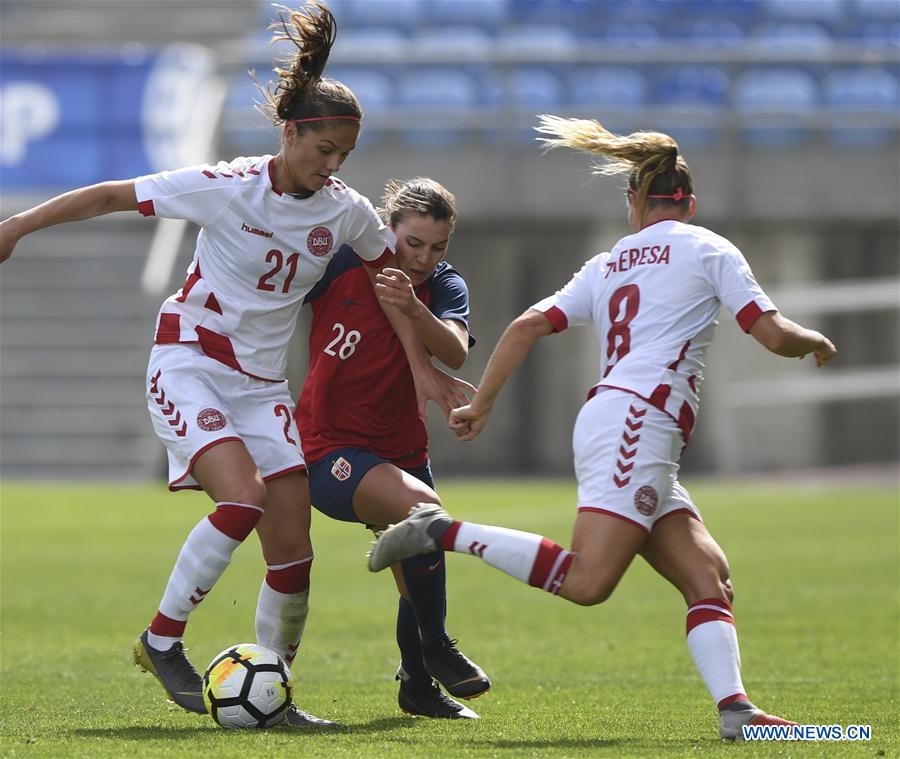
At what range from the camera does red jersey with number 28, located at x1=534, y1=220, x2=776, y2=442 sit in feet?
15.2

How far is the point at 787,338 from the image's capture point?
4426mm

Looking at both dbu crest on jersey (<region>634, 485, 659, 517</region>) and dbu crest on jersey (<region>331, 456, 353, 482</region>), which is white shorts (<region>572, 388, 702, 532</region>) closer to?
dbu crest on jersey (<region>634, 485, 659, 517</region>)

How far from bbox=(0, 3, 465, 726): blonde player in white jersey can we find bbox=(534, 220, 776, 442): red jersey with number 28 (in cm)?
72

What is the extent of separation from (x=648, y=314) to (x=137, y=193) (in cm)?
175

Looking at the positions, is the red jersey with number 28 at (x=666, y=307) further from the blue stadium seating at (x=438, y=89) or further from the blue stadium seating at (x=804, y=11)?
the blue stadium seating at (x=804, y=11)

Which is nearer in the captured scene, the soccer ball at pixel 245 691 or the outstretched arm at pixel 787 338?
the outstretched arm at pixel 787 338

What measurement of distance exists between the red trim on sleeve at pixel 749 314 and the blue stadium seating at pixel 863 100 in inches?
604

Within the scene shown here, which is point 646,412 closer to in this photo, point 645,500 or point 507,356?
point 645,500

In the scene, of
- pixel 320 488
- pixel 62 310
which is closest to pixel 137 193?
pixel 320 488

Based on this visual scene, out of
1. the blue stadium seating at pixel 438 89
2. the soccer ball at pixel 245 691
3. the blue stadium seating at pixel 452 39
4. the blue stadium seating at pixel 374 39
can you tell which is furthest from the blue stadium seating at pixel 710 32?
the soccer ball at pixel 245 691

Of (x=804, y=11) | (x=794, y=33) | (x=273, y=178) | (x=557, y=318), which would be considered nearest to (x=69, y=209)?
(x=273, y=178)

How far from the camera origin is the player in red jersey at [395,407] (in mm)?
5207

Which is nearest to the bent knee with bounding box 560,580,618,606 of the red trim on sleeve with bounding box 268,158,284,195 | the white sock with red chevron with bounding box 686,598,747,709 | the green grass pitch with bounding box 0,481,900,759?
the white sock with red chevron with bounding box 686,598,747,709

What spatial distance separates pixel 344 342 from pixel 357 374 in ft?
0.41
